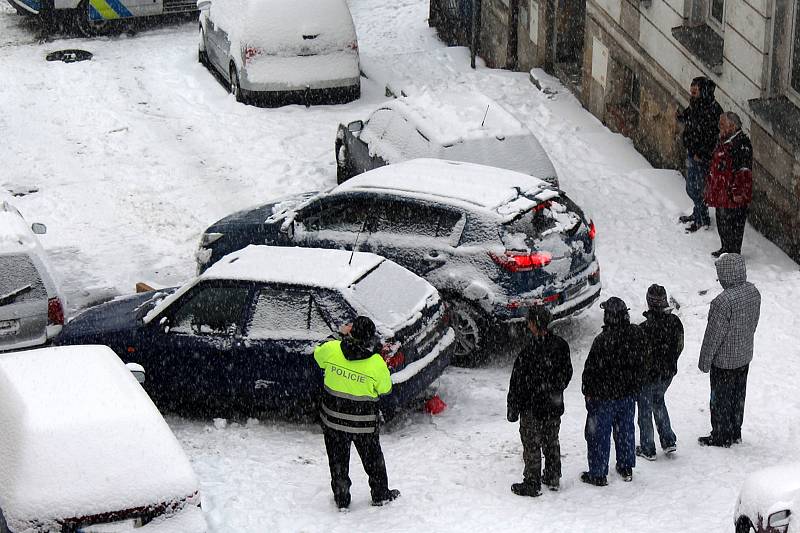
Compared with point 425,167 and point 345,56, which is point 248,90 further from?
point 425,167

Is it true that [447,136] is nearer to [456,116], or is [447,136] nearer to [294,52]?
[456,116]

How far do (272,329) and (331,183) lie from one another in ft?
22.3

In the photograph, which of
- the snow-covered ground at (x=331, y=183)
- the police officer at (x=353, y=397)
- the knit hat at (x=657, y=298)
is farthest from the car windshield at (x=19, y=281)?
the knit hat at (x=657, y=298)

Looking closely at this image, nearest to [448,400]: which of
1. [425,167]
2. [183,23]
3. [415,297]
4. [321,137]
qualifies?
[415,297]

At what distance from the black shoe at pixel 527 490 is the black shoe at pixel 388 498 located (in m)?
0.87

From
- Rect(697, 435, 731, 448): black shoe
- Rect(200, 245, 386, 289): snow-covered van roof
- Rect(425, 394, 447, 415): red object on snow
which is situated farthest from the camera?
Rect(425, 394, 447, 415): red object on snow

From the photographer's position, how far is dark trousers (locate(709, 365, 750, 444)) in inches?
408

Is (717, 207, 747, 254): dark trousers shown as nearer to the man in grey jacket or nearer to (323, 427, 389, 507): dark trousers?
the man in grey jacket

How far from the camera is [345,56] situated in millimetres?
20797

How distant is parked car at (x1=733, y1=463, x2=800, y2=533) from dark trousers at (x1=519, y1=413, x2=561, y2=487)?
1.97 m

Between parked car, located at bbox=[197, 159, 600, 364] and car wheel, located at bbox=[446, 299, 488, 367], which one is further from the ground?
parked car, located at bbox=[197, 159, 600, 364]

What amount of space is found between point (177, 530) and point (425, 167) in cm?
667

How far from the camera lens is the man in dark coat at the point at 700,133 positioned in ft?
48.9

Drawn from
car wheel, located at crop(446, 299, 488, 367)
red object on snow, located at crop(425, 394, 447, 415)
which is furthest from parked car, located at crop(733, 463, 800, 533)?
car wheel, located at crop(446, 299, 488, 367)
